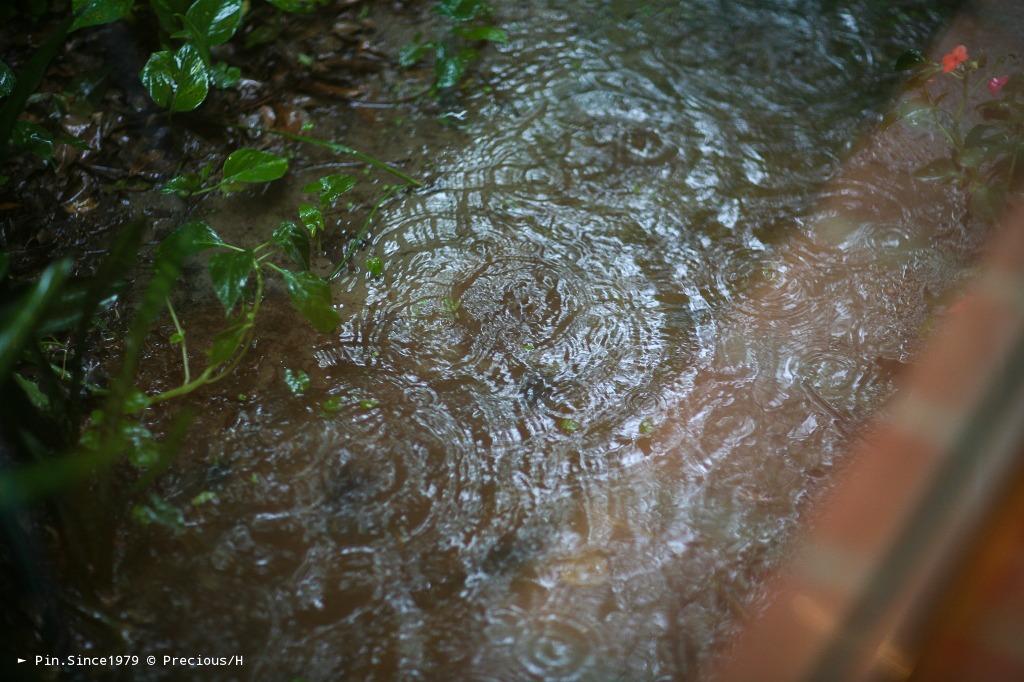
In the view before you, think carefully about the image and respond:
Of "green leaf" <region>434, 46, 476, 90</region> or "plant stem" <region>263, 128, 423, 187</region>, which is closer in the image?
"plant stem" <region>263, 128, 423, 187</region>

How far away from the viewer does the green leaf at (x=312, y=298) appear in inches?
64.5

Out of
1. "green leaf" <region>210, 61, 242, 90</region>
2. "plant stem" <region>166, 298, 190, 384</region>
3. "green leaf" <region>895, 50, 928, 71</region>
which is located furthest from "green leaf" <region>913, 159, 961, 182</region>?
"green leaf" <region>210, 61, 242, 90</region>

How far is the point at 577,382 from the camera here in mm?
1701

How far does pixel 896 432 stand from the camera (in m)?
1.42

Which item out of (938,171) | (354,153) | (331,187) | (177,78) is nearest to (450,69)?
(354,153)

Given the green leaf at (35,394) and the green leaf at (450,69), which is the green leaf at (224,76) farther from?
the green leaf at (35,394)

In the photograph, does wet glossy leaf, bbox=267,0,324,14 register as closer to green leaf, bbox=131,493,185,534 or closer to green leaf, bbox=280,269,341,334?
green leaf, bbox=280,269,341,334

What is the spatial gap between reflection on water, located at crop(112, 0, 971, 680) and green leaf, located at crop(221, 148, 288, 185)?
31 centimetres

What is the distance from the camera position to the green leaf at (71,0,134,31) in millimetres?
2043

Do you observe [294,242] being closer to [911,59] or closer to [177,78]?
[177,78]

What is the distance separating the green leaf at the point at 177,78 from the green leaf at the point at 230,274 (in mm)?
690

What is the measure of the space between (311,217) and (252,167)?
7.1 inches

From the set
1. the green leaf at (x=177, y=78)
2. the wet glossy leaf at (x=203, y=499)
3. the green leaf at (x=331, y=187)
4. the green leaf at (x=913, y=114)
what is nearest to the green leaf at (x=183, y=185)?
the green leaf at (x=177, y=78)

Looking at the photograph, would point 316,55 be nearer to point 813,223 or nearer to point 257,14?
point 257,14
